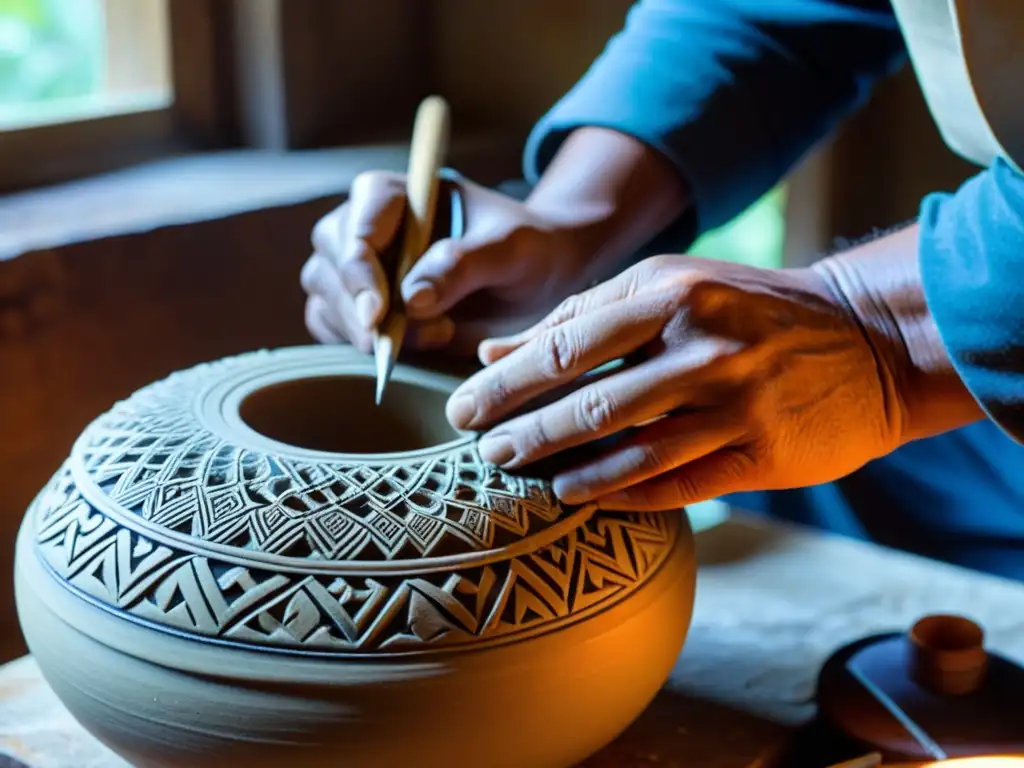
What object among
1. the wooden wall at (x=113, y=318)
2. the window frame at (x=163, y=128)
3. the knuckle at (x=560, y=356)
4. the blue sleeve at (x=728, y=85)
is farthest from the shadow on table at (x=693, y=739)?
the window frame at (x=163, y=128)

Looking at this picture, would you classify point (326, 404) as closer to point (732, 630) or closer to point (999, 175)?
point (732, 630)

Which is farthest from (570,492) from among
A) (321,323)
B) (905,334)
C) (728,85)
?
(728,85)

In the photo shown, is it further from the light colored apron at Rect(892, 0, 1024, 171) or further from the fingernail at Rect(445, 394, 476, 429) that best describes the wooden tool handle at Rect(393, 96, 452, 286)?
the light colored apron at Rect(892, 0, 1024, 171)

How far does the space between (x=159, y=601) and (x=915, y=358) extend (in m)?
0.49

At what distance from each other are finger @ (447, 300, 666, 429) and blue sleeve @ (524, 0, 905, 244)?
15.4 inches

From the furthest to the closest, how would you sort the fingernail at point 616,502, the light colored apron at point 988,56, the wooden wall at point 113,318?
A: the wooden wall at point 113,318 < the light colored apron at point 988,56 < the fingernail at point 616,502

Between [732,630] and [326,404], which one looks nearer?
[326,404]

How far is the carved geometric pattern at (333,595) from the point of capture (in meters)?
0.60

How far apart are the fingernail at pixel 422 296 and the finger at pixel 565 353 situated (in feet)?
0.47

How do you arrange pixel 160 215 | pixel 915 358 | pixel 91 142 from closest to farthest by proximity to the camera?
1. pixel 915 358
2. pixel 160 215
3. pixel 91 142

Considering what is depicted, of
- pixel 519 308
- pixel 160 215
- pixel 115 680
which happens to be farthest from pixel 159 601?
pixel 160 215

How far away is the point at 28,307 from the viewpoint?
118cm

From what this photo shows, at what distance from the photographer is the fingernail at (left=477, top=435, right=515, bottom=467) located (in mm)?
704

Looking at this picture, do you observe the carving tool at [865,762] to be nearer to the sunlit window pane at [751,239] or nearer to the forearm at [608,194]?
the forearm at [608,194]
